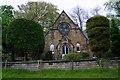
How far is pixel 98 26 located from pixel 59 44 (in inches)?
506

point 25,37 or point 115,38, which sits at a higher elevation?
point 25,37

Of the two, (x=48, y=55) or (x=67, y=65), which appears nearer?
(x=67, y=65)

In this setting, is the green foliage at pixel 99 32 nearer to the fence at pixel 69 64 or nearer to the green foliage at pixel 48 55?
the fence at pixel 69 64

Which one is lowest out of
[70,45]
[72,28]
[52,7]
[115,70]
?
[115,70]

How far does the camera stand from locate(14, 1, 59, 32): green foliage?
1929 inches

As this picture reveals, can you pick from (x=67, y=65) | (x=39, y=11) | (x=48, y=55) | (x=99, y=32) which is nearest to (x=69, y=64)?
(x=67, y=65)

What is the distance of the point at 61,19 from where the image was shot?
128 feet

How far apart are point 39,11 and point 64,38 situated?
502 inches

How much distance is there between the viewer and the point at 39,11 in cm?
4966

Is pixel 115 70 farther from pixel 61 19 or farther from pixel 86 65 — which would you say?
pixel 61 19

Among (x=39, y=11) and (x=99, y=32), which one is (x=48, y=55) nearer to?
(x=99, y=32)

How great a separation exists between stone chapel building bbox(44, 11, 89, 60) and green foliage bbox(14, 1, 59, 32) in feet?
36.1

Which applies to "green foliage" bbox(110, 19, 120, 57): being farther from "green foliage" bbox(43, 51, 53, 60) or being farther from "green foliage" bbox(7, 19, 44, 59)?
"green foliage" bbox(43, 51, 53, 60)

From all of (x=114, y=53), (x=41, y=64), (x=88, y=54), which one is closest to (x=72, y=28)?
(x=88, y=54)
